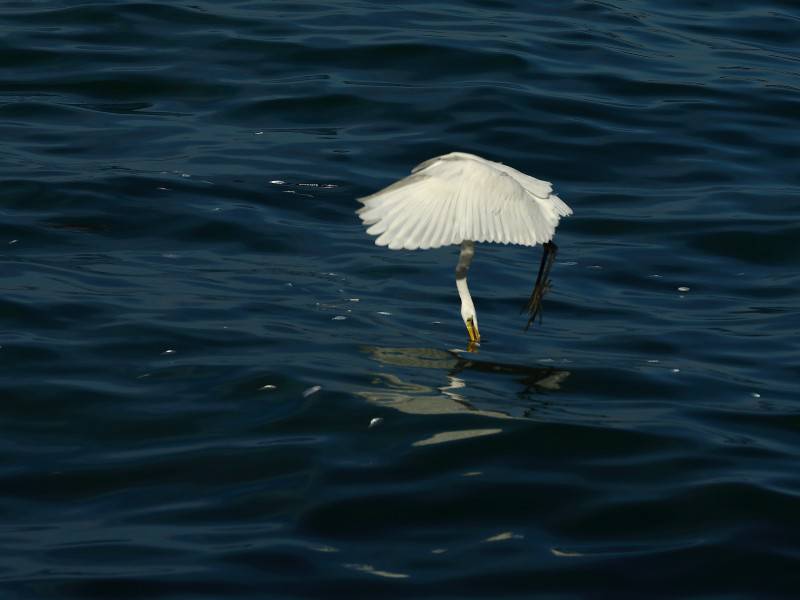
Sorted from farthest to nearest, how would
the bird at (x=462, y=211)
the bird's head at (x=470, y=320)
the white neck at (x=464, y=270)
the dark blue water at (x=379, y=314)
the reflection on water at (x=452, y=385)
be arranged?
the bird's head at (x=470, y=320), the white neck at (x=464, y=270), the bird at (x=462, y=211), the reflection on water at (x=452, y=385), the dark blue water at (x=379, y=314)

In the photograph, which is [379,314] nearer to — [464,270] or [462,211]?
[464,270]

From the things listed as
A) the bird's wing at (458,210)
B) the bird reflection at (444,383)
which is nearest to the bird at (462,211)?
the bird's wing at (458,210)

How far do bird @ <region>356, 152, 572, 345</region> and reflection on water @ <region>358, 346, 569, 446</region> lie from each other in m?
0.25

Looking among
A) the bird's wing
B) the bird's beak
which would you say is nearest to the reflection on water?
the bird's beak

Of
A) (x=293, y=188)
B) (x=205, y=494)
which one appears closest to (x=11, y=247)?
(x=293, y=188)

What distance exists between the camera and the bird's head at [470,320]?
7254 mm

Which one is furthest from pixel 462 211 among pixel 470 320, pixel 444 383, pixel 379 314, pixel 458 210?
pixel 379 314

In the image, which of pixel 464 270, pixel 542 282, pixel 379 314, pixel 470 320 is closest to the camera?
pixel 464 270

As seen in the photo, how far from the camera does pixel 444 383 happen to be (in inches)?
276

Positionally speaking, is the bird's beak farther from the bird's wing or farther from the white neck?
the bird's wing

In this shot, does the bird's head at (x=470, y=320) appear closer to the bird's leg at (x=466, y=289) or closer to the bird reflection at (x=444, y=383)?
the bird's leg at (x=466, y=289)

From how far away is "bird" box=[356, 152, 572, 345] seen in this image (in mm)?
6871

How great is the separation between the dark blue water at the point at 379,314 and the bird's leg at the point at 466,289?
0.49 feet

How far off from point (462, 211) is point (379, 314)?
4.05 feet
